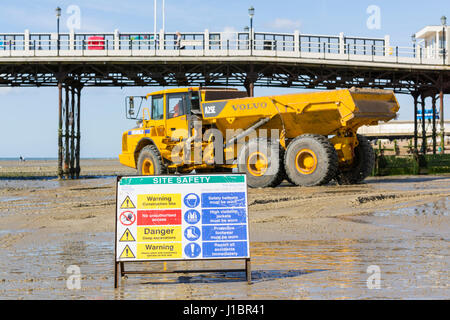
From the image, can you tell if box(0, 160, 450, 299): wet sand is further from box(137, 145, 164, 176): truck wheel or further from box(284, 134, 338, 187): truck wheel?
box(137, 145, 164, 176): truck wheel

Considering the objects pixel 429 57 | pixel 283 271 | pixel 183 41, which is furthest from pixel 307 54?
pixel 283 271

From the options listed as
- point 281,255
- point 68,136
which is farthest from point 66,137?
point 281,255

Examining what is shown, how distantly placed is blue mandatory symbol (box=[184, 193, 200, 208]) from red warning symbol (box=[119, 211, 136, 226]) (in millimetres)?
530

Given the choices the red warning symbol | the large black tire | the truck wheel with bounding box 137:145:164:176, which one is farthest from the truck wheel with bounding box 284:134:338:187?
the red warning symbol

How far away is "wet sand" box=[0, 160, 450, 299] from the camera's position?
5480mm

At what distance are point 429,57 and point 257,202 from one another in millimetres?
23754

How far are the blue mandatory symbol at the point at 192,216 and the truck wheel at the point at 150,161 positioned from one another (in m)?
13.4

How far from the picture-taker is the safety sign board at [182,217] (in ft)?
19.0

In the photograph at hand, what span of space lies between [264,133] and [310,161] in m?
1.89

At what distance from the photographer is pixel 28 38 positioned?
2897 centimetres

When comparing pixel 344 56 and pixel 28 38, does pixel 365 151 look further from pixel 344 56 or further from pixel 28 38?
pixel 28 38

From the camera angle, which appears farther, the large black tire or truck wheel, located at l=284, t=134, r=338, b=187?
the large black tire

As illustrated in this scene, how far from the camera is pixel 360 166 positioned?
18.7 meters

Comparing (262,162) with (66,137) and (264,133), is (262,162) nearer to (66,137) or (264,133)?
(264,133)
